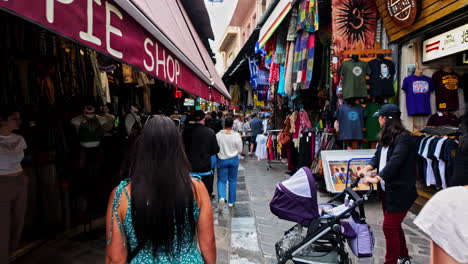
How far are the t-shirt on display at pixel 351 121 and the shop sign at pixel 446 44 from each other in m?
1.57

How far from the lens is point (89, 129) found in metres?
4.74

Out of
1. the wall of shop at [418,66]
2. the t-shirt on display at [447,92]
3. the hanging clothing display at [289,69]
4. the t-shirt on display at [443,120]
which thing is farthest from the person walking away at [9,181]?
→ the t-shirt on display at [447,92]

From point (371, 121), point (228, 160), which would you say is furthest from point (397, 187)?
point (228, 160)

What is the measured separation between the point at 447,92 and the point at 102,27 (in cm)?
610

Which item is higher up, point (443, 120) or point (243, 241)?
point (443, 120)

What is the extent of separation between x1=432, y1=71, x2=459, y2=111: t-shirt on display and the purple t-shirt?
5.6 inches

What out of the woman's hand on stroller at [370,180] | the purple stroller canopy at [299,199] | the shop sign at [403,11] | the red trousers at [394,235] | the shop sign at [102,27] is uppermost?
the shop sign at [403,11]

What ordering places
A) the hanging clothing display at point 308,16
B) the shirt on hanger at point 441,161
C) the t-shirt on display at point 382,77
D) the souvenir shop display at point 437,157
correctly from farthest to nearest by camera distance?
the hanging clothing display at point 308,16
the t-shirt on display at point 382,77
the shirt on hanger at point 441,161
the souvenir shop display at point 437,157

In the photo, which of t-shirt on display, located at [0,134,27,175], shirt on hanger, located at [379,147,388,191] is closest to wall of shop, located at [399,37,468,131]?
shirt on hanger, located at [379,147,388,191]

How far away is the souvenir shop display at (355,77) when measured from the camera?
18.7 feet

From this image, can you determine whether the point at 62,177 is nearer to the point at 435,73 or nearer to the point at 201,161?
the point at 201,161

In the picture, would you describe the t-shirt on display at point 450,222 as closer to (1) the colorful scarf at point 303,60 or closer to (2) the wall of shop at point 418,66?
(2) the wall of shop at point 418,66

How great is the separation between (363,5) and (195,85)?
4358 mm

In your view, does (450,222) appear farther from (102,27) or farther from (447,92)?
(447,92)
